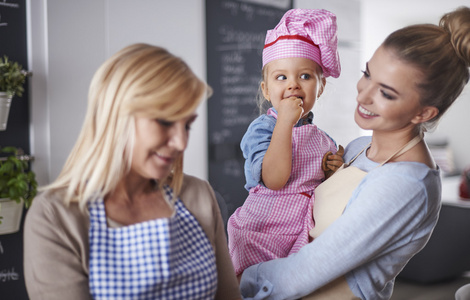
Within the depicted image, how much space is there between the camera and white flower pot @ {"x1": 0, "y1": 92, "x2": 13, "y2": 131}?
274 centimetres

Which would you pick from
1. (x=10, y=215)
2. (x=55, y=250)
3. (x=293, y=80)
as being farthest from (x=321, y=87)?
(x=10, y=215)

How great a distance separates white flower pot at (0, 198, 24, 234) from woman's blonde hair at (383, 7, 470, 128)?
2308 millimetres

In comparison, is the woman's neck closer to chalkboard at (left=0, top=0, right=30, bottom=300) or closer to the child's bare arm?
the child's bare arm

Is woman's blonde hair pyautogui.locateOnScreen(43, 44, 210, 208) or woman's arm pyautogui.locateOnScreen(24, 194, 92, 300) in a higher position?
woman's blonde hair pyautogui.locateOnScreen(43, 44, 210, 208)

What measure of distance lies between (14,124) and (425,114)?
2.55 metres

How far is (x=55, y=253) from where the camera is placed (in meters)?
1.00

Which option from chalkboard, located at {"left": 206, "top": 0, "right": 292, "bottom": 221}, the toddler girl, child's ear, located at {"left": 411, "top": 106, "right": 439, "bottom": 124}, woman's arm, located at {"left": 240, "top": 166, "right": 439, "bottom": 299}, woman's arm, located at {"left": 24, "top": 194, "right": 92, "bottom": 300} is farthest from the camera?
chalkboard, located at {"left": 206, "top": 0, "right": 292, "bottom": 221}

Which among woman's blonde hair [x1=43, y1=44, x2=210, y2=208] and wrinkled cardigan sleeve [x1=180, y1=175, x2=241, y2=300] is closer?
woman's blonde hair [x1=43, y1=44, x2=210, y2=208]

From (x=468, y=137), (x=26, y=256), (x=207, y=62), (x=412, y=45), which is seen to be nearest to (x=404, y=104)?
(x=412, y=45)

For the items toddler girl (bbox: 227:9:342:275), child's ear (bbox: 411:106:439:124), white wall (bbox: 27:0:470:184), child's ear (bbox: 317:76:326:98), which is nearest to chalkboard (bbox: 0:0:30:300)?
white wall (bbox: 27:0:470:184)

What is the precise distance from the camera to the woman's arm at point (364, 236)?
1.24 m

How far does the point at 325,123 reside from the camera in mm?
5199

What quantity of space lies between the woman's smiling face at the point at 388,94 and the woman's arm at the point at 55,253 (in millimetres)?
808

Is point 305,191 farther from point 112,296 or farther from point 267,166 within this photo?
point 112,296
